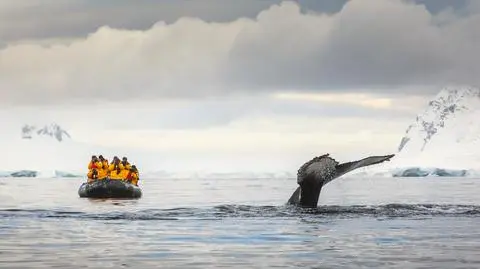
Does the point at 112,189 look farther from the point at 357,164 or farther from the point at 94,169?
the point at 357,164

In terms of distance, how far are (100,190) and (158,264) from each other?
1406 inches

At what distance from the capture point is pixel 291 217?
2720 cm

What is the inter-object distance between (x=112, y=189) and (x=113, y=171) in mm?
1604

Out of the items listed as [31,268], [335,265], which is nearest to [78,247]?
[31,268]

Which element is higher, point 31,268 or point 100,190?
point 100,190

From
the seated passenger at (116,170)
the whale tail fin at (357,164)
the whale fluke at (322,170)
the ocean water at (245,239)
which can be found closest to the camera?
the ocean water at (245,239)

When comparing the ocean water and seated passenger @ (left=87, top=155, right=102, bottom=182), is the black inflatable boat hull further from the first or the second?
the ocean water

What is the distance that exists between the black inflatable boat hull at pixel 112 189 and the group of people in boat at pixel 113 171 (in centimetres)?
71

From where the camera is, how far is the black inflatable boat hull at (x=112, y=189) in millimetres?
50219

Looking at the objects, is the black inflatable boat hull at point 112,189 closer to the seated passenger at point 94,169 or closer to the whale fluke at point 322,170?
the seated passenger at point 94,169

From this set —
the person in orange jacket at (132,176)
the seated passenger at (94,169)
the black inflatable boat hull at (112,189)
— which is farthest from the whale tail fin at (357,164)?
the seated passenger at (94,169)

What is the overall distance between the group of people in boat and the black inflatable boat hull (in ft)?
2.34

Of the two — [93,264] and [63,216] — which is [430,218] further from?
[93,264]

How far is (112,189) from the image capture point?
165 feet
